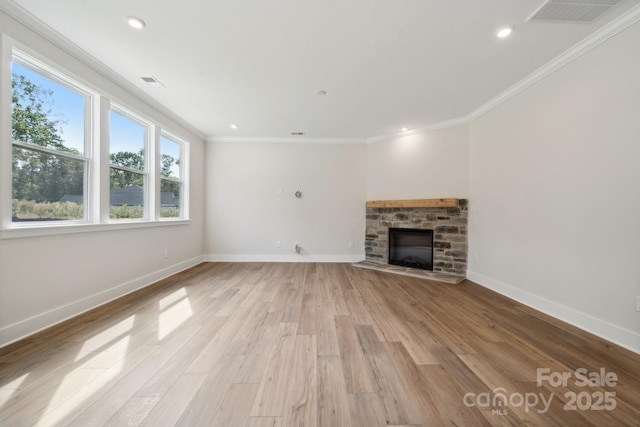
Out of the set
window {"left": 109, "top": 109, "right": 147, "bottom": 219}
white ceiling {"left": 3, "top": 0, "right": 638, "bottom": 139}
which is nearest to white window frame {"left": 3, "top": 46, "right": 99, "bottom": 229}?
window {"left": 109, "top": 109, "right": 147, "bottom": 219}

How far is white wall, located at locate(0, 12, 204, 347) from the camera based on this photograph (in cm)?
172

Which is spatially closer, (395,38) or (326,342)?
(326,342)

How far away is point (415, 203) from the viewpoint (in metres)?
3.93

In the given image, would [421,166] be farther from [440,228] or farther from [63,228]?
[63,228]

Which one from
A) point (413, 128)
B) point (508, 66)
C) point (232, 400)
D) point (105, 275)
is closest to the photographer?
point (232, 400)

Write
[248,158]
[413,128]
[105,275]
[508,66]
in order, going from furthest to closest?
1. [248,158]
2. [413,128]
3. [105,275]
4. [508,66]

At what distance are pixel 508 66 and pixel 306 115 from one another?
2481mm

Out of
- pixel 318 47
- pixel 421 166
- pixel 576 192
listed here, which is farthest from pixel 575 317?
pixel 318 47

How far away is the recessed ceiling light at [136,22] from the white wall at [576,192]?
12.7 feet

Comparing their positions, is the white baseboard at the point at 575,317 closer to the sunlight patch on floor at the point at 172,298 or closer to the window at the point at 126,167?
the sunlight patch on floor at the point at 172,298

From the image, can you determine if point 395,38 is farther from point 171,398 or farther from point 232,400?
point 171,398

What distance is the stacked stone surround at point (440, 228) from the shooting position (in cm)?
359

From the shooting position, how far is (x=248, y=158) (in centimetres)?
457

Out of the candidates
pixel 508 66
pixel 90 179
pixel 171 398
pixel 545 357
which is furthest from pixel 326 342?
pixel 508 66
